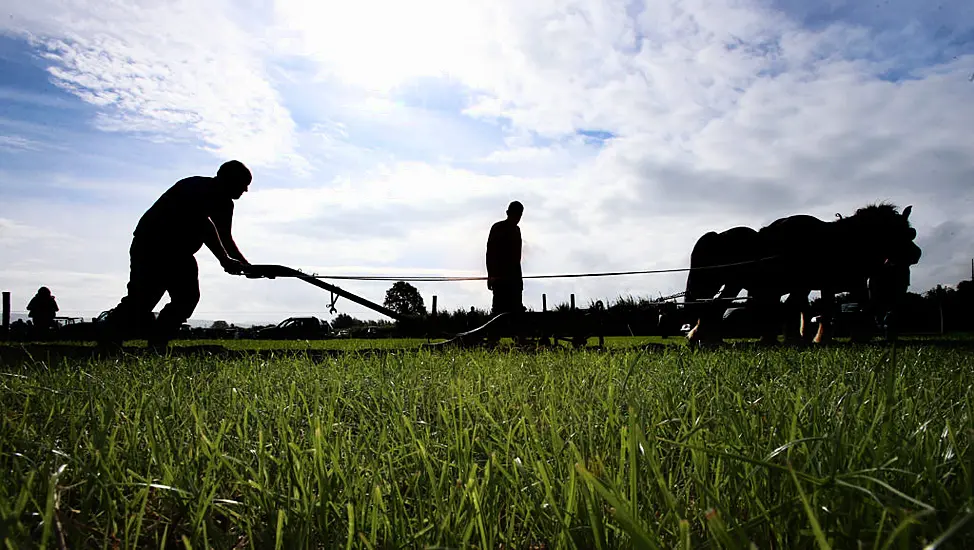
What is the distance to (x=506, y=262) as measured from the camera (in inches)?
375

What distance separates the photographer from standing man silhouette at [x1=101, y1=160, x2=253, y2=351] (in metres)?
6.91

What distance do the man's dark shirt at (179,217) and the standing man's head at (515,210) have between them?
422 cm

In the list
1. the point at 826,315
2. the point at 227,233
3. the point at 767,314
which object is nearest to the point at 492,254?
the point at 227,233

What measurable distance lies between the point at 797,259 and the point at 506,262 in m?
4.40

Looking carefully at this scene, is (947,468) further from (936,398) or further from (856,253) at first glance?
(856,253)

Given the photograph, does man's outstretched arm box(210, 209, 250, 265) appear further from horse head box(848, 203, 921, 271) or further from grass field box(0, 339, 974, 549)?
horse head box(848, 203, 921, 271)

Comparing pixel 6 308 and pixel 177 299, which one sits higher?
pixel 6 308

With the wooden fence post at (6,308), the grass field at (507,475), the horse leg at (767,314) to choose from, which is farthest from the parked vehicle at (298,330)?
the grass field at (507,475)

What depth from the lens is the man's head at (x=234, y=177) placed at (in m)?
7.14

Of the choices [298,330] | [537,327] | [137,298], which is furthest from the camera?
[298,330]

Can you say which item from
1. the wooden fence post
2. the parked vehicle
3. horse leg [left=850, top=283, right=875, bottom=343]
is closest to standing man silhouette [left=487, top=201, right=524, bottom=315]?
horse leg [left=850, top=283, right=875, bottom=343]

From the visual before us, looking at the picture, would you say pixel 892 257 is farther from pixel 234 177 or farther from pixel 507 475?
pixel 507 475

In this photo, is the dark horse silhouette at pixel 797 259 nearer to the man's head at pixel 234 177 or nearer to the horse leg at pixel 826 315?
the horse leg at pixel 826 315

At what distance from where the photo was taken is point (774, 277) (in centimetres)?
964
